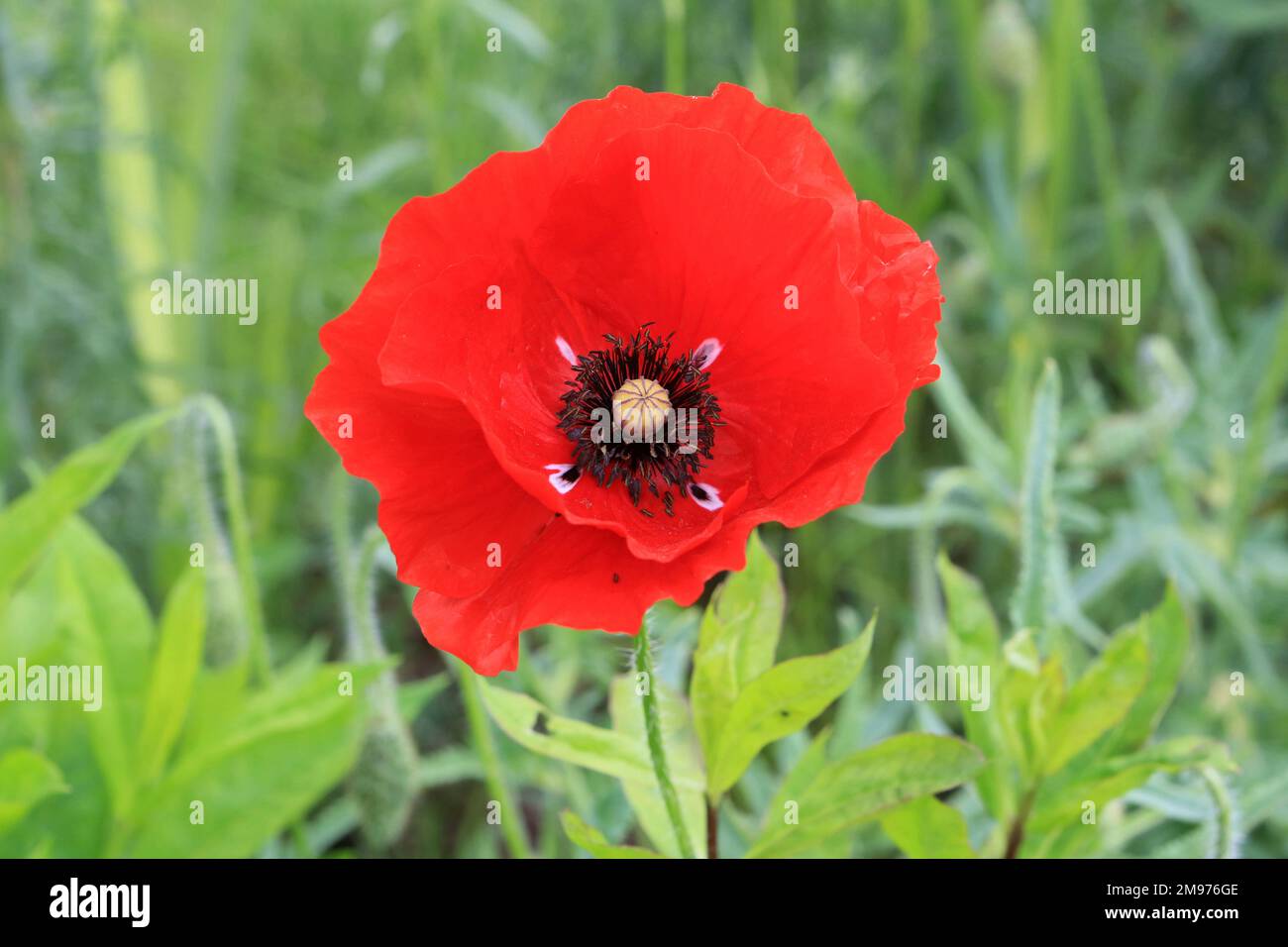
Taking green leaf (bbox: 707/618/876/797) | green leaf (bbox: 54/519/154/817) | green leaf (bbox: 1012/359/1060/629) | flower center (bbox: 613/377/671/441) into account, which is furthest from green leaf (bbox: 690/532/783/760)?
green leaf (bbox: 54/519/154/817)

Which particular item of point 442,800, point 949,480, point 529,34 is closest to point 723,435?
Result: point 949,480

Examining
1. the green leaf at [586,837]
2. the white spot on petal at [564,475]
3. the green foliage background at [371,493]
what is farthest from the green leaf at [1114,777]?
the white spot on petal at [564,475]

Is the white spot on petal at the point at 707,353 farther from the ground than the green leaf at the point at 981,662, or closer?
farther from the ground

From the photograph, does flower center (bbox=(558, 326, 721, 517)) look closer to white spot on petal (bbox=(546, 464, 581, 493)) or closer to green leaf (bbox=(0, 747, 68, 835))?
white spot on petal (bbox=(546, 464, 581, 493))

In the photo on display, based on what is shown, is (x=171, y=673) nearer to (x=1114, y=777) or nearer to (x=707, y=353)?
(x=707, y=353)

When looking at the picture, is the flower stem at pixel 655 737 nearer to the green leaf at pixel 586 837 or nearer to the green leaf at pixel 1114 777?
the green leaf at pixel 586 837

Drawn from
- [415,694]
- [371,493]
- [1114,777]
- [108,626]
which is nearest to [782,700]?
[1114,777]
